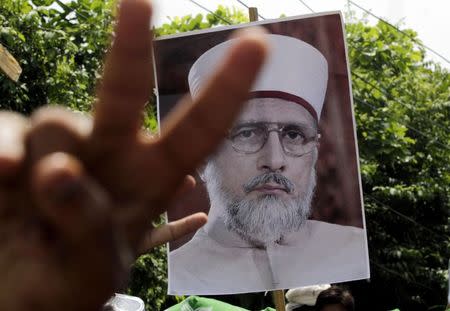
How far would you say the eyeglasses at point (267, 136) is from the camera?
3.46 m

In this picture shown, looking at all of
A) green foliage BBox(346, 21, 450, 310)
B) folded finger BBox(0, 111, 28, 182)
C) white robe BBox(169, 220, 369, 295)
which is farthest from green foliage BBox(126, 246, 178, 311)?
folded finger BBox(0, 111, 28, 182)

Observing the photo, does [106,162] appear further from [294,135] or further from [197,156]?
[294,135]

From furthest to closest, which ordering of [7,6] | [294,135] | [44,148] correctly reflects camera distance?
[7,6]
[294,135]
[44,148]

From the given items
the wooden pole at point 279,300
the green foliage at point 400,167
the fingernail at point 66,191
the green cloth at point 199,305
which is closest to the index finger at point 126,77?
the fingernail at point 66,191

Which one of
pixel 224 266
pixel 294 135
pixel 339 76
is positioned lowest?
→ pixel 224 266

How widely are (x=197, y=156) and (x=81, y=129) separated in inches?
4.9

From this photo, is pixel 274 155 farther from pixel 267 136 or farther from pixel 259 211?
pixel 259 211

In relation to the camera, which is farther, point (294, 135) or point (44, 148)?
point (294, 135)

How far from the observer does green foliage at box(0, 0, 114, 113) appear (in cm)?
691

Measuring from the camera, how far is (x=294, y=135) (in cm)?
349

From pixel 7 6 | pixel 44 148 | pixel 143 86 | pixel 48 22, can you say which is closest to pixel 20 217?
pixel 44 148

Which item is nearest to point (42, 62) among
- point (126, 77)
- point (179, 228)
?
point (179, 228)

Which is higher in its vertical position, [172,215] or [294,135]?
[294,135]

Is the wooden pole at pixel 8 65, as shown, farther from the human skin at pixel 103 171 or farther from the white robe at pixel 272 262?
the human skin at pixel 103 171
